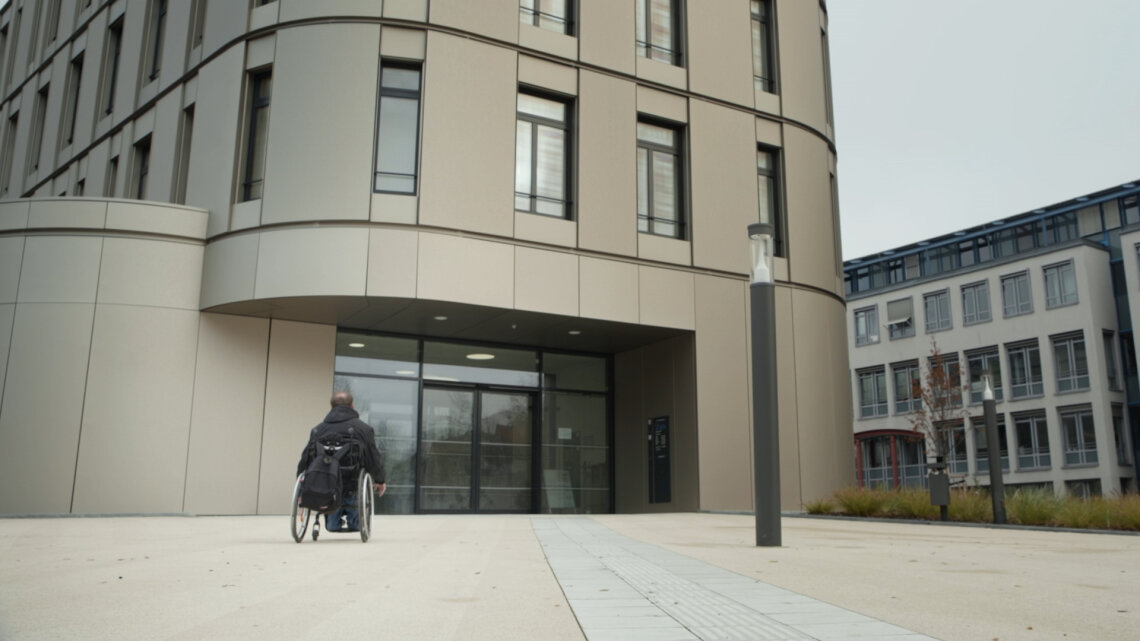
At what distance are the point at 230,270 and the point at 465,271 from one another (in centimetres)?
385

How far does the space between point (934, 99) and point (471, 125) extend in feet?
152

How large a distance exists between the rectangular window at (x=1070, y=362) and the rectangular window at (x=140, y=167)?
39517 millimetres

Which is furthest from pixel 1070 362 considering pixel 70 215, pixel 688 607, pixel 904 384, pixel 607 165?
pixel 688 607

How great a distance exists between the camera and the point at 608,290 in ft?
57.3

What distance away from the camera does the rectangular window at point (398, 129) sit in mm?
16172

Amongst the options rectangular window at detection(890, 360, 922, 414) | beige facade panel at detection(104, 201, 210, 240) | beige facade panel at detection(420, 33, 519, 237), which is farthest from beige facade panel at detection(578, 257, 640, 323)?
rectangular window at detection(890, 360, 922, 414)

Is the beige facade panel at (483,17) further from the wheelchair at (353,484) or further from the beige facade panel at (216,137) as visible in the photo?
the wheelchair at (353,484)

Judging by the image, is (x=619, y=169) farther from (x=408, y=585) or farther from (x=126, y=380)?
(x=408, y=585)

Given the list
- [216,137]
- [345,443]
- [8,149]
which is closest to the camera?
[345,443]

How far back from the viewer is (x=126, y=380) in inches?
614

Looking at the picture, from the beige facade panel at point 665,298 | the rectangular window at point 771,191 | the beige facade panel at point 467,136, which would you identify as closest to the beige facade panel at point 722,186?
the rectangular window at point 771,191

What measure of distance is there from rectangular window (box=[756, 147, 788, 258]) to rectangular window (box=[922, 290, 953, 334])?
33.5 m

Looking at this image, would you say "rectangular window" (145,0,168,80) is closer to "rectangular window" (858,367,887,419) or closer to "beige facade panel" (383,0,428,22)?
"beige facade panel" (383,0,428,22)

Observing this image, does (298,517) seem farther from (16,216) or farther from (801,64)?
(801,64)
